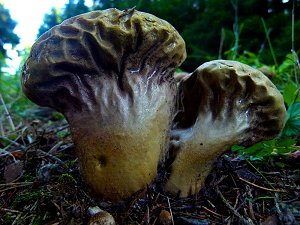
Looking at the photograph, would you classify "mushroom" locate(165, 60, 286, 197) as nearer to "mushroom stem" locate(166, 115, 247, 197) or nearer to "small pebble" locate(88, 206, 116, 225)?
"mushroom stem" locate(166, 115, 247, 197)

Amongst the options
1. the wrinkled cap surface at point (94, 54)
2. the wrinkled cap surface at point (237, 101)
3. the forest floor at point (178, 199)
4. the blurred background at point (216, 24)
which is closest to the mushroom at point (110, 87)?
the wrinkled cap surface at point (94, 54)

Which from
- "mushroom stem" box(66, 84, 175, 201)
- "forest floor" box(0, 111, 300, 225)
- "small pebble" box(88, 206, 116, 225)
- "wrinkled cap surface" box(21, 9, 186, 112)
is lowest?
"forest floor" box(0, 111, 300, 225)

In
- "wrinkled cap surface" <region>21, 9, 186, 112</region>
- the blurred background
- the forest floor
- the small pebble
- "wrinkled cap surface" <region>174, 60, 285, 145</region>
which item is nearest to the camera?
the small pebble

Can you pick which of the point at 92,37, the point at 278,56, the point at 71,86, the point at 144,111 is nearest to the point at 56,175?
the point at 71,86

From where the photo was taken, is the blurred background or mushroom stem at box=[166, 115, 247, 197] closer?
mushroom stem at box=[166, 115, 247, 197]

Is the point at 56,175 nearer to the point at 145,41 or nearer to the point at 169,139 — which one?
the point at 169,139

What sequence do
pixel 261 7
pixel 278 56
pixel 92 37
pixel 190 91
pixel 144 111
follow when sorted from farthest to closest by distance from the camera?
1. pixel 261 7
2. pixel 278 56
3. pixel 190 91
4. pixel 144 111
5. pixel 92 37

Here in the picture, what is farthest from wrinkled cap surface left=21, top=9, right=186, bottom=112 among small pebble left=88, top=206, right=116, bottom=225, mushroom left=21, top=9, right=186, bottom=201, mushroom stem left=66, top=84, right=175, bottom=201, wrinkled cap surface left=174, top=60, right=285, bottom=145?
small pebble left=88, top=206, right=116, bottom=225

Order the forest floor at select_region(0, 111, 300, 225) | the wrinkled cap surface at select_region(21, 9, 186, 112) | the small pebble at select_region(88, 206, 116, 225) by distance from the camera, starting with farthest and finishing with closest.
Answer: the wrinkled cap surface at select_region(21, 9, 186, 112), the forest floor at select_region(0, 111, 300, 225), the small pebble at select_region(88, 206, 116, 225)

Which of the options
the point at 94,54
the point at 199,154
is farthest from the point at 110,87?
the point at 199,154
